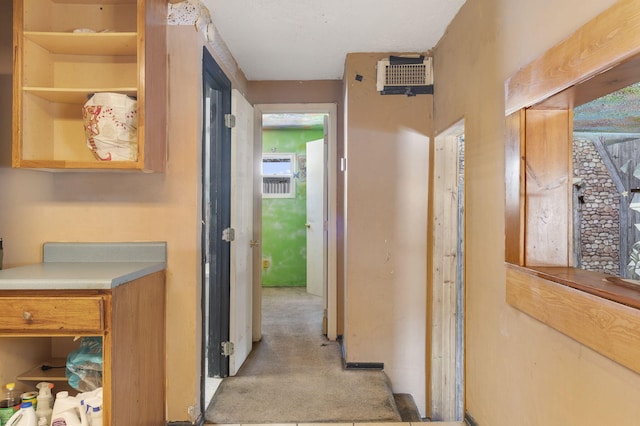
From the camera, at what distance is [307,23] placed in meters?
2.22

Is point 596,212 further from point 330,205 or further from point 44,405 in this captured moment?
point 44,405

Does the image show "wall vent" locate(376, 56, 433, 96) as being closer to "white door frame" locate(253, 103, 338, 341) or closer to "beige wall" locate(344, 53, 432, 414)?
"beige wall" locate(344, 53, 432, 414)

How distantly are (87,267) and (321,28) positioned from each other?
1.83 metres

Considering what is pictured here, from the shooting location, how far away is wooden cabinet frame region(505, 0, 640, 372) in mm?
902

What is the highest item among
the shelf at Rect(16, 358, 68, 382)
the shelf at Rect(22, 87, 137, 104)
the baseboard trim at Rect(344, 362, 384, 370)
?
the shelf at Rect(22, 87, 137, 104)

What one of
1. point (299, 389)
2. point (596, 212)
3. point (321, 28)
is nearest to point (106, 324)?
point (299, 389)

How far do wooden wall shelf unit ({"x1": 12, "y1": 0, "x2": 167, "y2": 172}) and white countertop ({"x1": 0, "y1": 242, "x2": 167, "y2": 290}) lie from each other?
0.42 m

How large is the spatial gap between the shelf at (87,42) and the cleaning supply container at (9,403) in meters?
1.49

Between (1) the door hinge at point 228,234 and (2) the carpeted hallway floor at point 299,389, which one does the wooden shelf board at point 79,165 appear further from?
(2) the carpeted hallway floor at point 299,389

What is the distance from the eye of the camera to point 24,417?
1441 mm

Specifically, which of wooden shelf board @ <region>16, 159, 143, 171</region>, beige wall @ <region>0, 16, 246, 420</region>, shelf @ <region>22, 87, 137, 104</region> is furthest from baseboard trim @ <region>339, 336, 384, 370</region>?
shelf @ <region>22, 87, 137, 104</region>

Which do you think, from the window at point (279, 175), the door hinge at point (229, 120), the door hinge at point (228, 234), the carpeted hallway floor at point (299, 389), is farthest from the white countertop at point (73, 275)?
the window at point (279, 175)

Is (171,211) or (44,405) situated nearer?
(44,405)

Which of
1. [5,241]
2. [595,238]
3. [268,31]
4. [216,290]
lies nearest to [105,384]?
[5,241]
